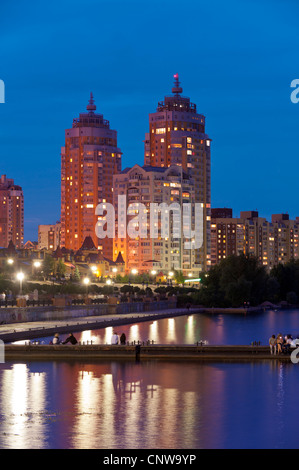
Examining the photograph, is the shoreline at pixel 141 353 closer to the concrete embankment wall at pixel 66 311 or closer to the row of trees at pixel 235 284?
the concrete embankment wall at pixel 66 311

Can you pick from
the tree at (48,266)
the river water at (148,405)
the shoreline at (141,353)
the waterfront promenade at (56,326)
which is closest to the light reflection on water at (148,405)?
the river water at (148,405)

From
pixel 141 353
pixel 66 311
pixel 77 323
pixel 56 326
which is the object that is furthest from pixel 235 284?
pixel 141 353

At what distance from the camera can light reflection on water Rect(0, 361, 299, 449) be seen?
3008cm

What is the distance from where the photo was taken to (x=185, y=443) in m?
29.2

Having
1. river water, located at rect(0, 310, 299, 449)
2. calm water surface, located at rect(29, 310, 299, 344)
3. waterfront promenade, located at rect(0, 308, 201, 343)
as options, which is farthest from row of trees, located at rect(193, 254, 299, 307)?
river water, located at rect(0, 310, 299, 449)

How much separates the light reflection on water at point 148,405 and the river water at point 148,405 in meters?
0.04

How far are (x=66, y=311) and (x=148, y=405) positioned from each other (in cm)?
6268

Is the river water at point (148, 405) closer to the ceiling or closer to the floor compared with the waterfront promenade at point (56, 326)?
closer to the floor

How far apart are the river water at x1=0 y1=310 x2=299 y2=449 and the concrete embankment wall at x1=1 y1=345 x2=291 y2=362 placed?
4.59 ft

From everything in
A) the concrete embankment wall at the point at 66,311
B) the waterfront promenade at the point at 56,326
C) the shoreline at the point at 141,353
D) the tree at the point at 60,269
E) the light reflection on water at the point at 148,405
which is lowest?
the light reflection on water at the point at 148,405

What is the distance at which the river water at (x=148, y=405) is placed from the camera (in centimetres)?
3003

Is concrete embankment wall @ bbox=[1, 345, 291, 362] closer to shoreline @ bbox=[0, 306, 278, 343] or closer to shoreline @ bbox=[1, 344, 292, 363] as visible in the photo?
shoreline @ bbox=[1, 344, 292, 363]

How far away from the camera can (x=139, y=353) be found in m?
53.0

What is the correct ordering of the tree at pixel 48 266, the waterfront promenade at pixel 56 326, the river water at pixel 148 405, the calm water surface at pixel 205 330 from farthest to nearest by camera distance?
the tree at pixel 48 266 < the calm water surface at pixel 205 330 < the waterfront promenade at pixel 56 326 < the river water at pixel 148 405
